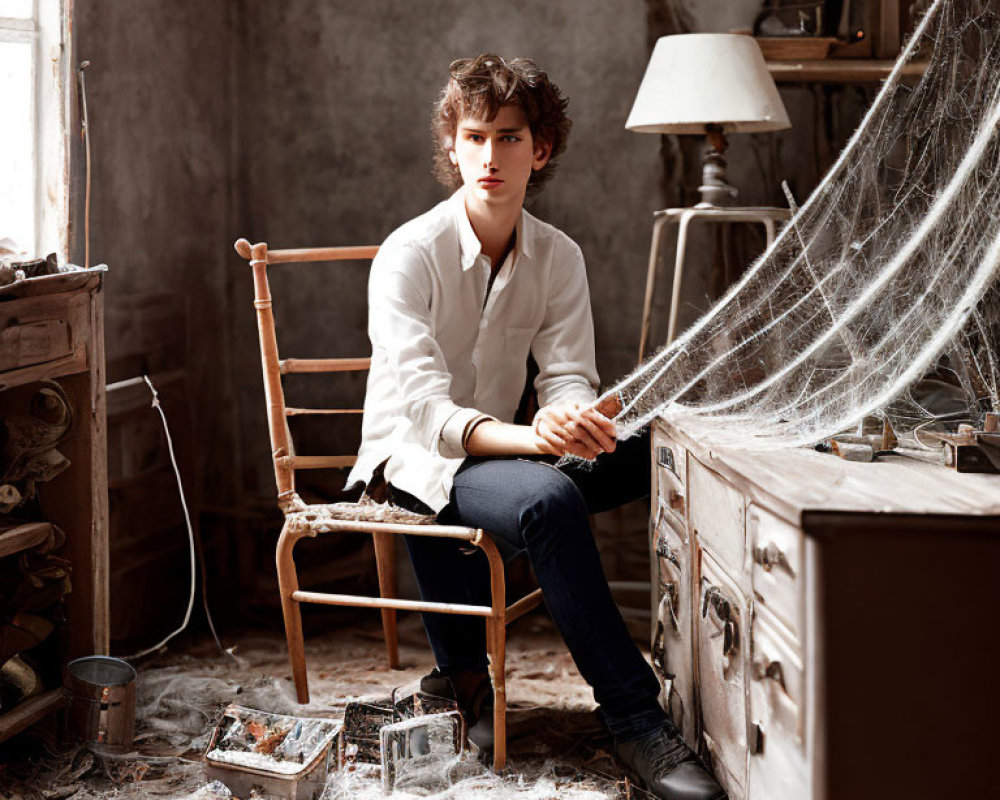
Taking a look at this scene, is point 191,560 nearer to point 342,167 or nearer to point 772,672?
point 342,167

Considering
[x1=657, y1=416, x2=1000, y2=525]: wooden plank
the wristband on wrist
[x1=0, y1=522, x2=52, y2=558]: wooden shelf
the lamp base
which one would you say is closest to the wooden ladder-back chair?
the wristband on wrist

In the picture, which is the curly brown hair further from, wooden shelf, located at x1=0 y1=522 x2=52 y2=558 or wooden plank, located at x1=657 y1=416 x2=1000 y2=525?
wooden shelf, located at x1=0 y1=522 x2=52 y2=558

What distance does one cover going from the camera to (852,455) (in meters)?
1.71

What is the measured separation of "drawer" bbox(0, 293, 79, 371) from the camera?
6.49ft

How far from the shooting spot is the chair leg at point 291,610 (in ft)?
7.97

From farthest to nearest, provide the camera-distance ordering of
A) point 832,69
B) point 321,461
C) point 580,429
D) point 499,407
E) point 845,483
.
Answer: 1. point 832,69
2. point 321,461
3. point 499,407
4. point 580,429
5. point 845,483

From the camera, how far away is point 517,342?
8.16 ft

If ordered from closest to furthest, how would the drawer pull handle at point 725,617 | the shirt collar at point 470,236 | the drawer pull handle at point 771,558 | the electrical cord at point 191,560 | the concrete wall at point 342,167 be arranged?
1. the drawer pull handle at point 771,558
2. the drawer pull handle at point 725,617
3. the shirt collar at point 470,236
4. the electrical cord at point 191,560
5. the concrete wall at point 342,167

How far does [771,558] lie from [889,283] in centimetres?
48

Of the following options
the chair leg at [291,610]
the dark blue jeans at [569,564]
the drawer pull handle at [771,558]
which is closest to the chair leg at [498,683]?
the dark blue jeans at [569,564]

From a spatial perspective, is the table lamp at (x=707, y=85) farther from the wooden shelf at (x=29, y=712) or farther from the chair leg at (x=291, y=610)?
the wooden shelf at (x=29, y=712)

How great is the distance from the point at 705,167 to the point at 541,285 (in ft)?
2.00

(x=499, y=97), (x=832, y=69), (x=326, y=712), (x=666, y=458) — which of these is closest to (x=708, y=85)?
Result: (x=832, y=69)

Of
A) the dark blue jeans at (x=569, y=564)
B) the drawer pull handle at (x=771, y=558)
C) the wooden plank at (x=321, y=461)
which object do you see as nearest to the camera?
the drawer pull handle at (x=771, y=558)
